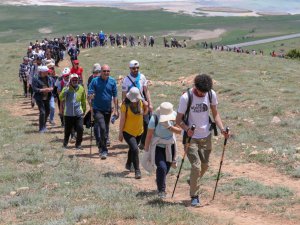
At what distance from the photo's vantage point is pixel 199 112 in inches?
365

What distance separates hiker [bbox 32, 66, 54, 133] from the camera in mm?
16141

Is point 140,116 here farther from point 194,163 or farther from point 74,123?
point 74,123

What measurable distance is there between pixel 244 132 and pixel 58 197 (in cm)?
765

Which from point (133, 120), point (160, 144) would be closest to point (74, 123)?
point (133, 120)

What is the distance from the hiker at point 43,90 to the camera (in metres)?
16.1

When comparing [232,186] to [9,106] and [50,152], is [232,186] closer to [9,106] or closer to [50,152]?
[50,152]

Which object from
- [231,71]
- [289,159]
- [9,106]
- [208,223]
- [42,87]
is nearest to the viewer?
[208,223]

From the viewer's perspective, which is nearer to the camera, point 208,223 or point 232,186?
point 208,223

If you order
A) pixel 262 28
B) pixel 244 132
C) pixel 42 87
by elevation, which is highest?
pixel 42 87

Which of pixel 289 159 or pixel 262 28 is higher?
pixel 289 159

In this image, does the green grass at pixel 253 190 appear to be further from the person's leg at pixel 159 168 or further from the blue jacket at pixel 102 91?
the blue jacket at pixel 102 91

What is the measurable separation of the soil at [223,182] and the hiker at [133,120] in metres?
0.59

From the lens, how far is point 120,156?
1385cm

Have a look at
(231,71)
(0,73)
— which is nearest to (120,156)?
(231,71)
